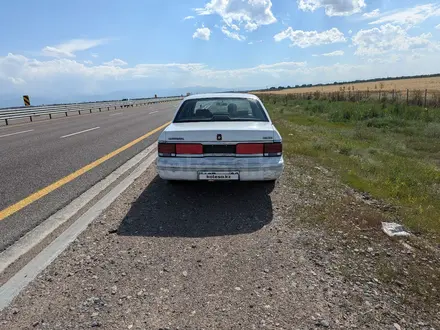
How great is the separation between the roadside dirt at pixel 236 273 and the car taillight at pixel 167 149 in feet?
2.28

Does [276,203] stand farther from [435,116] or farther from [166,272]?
[435,116]

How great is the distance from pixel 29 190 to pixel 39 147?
4.86 metres

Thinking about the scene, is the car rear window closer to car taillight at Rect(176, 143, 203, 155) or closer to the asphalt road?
car taillight at Rect(176, 143, 203, 155)

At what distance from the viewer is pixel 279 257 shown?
3131 millimetres

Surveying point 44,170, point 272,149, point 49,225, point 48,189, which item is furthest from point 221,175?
point 44,170

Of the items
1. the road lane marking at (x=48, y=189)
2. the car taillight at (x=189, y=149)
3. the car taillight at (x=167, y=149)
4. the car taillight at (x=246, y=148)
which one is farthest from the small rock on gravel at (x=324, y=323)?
the road lane marking at (x=48, y=189)

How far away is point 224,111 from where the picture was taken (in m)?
5.89

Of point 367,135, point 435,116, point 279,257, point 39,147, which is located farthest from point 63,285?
point 435,116

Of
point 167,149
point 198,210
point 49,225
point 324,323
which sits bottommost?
point 324,323

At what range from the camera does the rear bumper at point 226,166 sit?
170 inches

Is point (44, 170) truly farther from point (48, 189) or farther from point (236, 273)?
point (236, 273)

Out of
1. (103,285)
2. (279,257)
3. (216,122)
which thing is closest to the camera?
(103,285)

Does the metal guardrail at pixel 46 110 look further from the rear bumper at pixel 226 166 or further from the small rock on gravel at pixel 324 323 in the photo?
the small rock on gravel at pixel 324 323

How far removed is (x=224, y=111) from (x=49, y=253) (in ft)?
12.1
